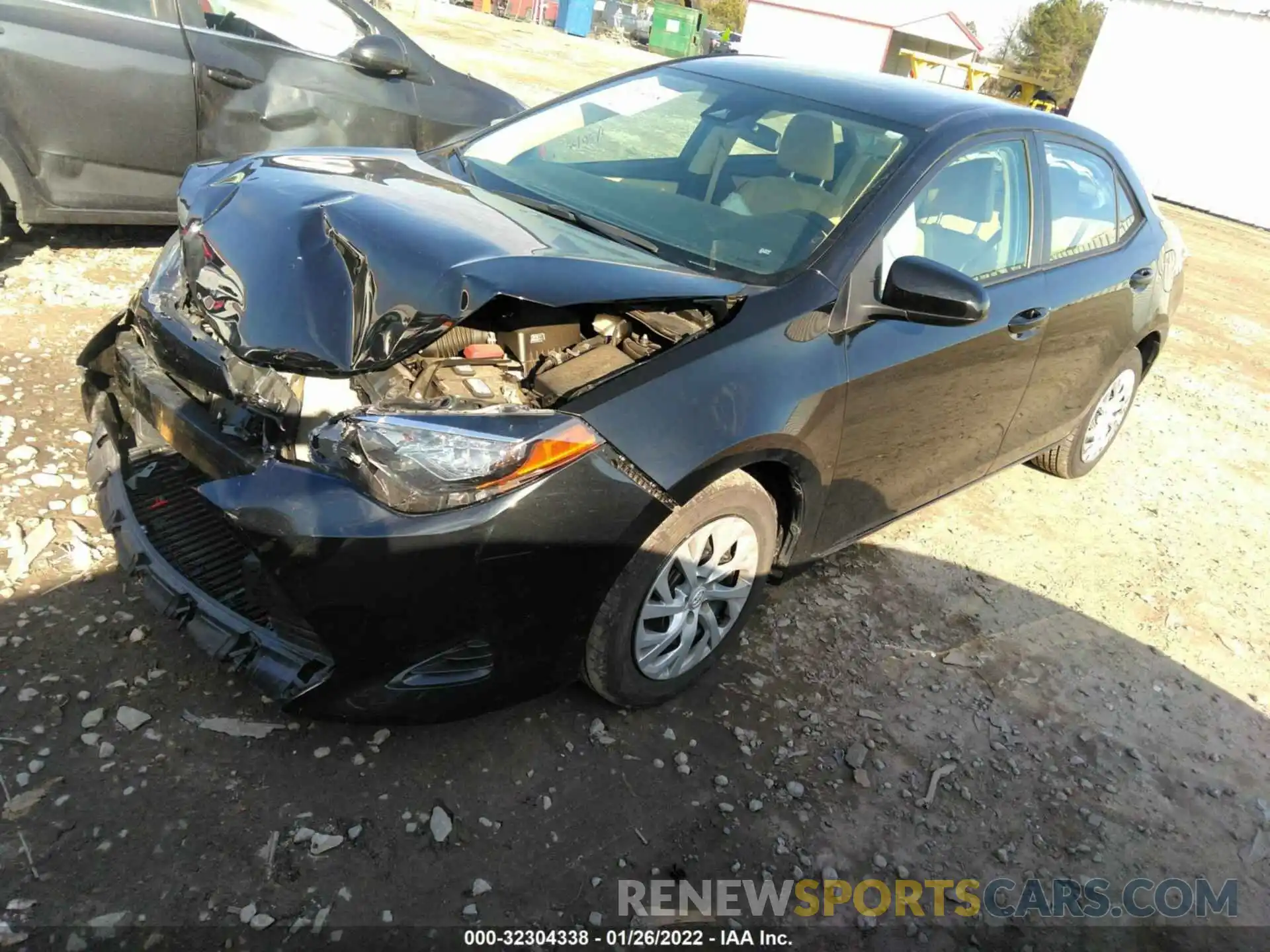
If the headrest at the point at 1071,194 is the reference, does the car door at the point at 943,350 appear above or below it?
below

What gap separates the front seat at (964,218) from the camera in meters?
3.18

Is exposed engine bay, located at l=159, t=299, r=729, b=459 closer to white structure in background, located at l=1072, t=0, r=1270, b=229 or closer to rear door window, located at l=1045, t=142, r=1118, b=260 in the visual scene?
rear door window, located at l=1045, t=142, r=1118, b=260

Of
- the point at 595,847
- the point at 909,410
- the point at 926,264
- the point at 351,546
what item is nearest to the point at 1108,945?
the point at 595,847

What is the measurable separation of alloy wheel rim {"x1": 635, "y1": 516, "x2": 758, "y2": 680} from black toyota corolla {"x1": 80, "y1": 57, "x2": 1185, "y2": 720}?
0.4 inches

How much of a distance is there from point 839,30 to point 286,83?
42.0 meters

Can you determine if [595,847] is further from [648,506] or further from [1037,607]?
[1037,607]

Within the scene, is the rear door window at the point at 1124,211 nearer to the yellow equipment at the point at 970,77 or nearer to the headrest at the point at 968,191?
the headrest at the point at 968,191

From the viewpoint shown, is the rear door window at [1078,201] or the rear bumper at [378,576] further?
the rear door window at [1078,201]

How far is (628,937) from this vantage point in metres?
2.25

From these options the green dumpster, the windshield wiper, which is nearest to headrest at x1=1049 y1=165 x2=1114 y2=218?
the windshield wiper

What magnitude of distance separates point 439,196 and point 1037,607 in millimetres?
2905

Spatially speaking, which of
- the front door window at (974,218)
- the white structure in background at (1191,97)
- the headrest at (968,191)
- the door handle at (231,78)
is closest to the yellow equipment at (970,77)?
the white structure in background at (1191,97)

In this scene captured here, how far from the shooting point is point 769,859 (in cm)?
253

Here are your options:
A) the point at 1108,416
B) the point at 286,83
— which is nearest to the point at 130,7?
the point at 286,83
